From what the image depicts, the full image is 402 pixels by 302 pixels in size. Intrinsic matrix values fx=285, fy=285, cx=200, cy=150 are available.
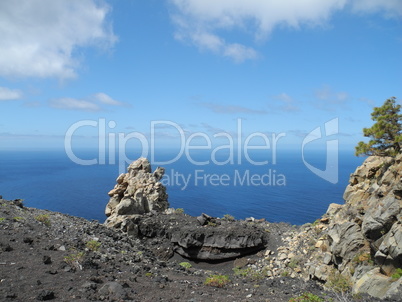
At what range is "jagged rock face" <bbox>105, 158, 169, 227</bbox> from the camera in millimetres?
41062

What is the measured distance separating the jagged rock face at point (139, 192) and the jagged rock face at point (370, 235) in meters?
23.8

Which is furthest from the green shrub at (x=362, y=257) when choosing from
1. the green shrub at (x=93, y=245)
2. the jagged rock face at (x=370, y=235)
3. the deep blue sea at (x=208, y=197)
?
the deep blue sea at (x=208, y=197)

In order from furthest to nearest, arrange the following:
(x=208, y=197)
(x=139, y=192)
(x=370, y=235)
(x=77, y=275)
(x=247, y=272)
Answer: (x=208, y=197)
(x=139, y=192)
(x=247, y=272)
(x=370, y=235)
(x=77, y=275)

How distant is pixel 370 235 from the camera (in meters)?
21.0

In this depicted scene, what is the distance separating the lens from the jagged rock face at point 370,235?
17.6 meters

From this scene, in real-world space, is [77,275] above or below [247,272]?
above

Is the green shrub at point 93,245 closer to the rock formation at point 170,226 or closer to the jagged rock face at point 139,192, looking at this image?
the rock formation at point 170,226

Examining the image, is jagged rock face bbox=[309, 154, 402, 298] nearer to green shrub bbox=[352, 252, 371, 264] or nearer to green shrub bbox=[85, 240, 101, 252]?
green shrub bbox=[352, 252, 371, 264]

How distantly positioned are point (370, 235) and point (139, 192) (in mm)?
30159

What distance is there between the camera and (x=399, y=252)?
663 inches

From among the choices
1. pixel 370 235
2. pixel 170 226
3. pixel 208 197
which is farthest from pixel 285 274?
pixel 208 197

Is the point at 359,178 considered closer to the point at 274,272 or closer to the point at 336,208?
the point at 336,208

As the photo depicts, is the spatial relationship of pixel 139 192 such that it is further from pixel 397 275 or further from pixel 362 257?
pixel 397 275

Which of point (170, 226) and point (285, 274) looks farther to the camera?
point (170, 226)
